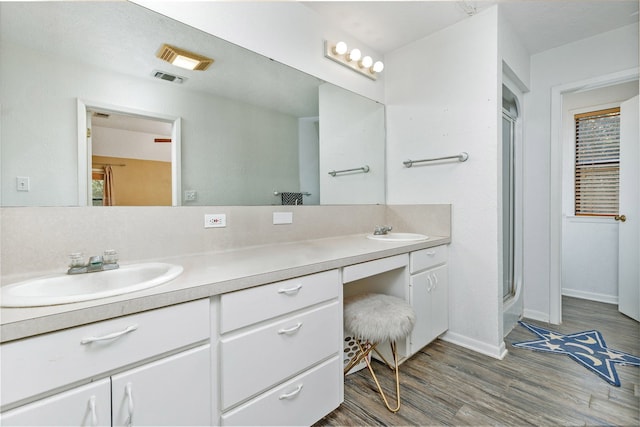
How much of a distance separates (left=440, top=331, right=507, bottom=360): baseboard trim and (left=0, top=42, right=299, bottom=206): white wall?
1.64 metres

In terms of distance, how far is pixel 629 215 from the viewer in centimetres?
264

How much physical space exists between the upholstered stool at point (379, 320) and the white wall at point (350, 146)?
83cm

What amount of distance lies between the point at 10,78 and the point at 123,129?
364 mm

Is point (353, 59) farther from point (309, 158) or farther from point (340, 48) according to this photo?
point (309, 158)

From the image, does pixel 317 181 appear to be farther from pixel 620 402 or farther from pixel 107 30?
pixel 620 402

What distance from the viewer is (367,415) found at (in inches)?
57.4

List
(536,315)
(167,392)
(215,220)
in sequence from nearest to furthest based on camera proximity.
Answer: (167,392) < (215,220) < (536,315)

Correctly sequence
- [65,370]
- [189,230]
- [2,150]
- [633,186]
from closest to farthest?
[65,370]
[2,150]
[189,230]
[633,186]

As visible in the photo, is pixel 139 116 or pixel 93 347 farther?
pixel 139 116

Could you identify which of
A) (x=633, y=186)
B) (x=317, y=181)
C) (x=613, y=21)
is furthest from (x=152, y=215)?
(x=633, y=186)

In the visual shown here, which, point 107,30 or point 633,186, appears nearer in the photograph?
point 107,30

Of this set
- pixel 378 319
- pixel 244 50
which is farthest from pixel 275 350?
pixel 244 50

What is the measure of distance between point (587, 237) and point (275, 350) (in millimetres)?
3684

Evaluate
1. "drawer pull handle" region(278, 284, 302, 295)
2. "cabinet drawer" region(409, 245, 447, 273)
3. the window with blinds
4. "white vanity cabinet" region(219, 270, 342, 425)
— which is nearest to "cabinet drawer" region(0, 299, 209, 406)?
"white vanity cabinet" region(219, 270, 342, 425)
